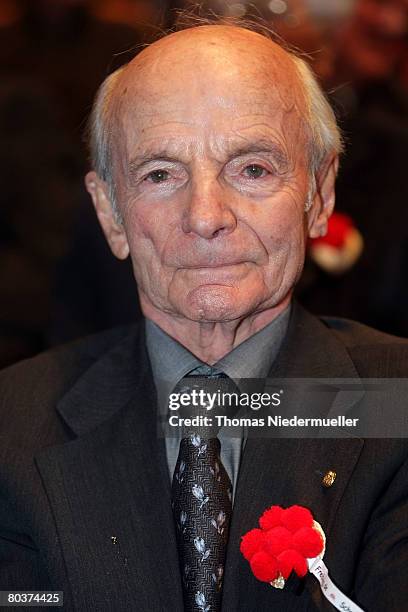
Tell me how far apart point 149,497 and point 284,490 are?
23 centimetres

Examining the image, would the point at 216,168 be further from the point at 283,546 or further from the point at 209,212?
the point at 283,546

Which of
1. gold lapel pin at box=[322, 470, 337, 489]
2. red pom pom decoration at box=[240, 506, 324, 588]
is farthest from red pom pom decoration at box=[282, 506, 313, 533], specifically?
gold lapel pin at box=[322, 470, 337, 489]

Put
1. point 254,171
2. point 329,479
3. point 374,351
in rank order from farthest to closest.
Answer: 1. point 374,351
2. point 254,171
3. point 329,479

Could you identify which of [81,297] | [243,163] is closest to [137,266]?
[243,163]

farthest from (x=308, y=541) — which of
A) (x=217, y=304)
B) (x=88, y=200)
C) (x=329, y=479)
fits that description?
(x=88, y=200)

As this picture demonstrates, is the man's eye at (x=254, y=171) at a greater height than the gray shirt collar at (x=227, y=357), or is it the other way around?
the man's eye at (x=254, y=171)

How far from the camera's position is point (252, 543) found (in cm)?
166

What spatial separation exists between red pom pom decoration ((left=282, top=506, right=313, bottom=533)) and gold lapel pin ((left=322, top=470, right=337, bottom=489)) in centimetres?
11

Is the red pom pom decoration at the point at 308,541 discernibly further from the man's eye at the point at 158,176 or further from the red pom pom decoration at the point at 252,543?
the man's eye at the point at 158,176

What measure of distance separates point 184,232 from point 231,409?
1.05ft

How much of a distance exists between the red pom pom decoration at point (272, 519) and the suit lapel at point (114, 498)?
18cm

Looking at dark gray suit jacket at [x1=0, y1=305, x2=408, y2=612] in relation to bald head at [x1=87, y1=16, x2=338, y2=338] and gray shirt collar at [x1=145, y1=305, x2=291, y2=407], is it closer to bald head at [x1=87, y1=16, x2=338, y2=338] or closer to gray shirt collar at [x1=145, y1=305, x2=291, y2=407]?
gray shirt collar at [x1=145, y1=305, x2=291, y2=407]

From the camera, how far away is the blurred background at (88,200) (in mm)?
3133

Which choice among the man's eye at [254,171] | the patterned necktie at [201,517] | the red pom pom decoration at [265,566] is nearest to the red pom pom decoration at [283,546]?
the red pom pom decoration at [265,566]
